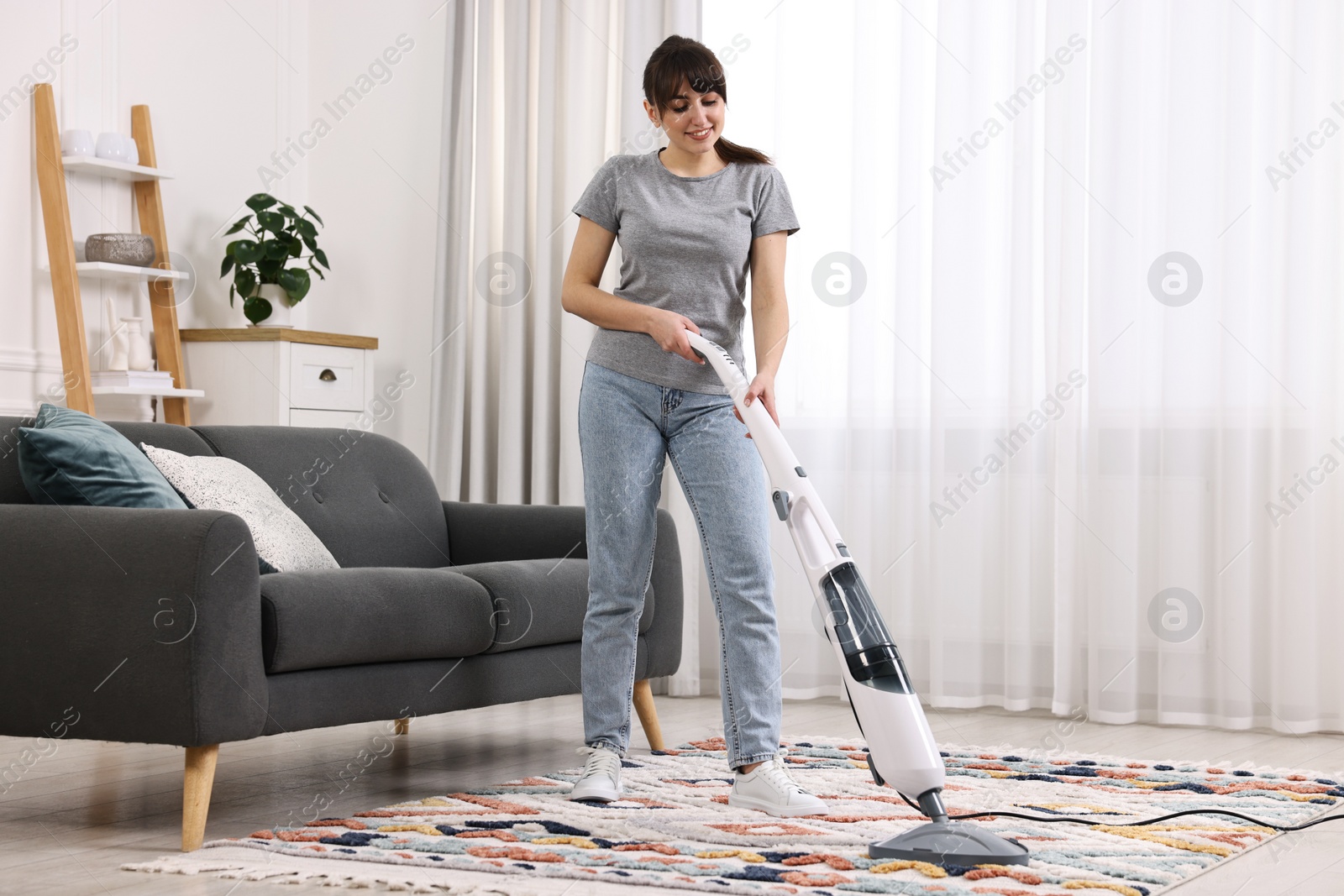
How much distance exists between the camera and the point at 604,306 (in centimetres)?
221

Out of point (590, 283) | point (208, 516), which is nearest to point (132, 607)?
point (208, 516)

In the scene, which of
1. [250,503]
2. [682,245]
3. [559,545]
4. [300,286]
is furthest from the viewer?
[300,286]

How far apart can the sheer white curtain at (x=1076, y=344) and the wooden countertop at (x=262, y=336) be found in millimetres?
1376

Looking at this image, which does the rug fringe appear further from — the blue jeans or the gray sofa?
the blue jeans

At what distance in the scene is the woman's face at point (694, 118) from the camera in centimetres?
217

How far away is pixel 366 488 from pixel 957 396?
5.05 feet

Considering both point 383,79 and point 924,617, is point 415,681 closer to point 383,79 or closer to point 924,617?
point 924,617

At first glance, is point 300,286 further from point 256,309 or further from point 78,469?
point 78,469

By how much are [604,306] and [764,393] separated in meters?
0.30

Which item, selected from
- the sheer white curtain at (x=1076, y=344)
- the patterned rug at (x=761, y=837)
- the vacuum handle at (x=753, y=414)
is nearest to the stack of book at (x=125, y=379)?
the sheer white curtain at (x=1076, y=344)

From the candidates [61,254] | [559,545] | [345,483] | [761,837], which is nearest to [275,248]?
[61,254]

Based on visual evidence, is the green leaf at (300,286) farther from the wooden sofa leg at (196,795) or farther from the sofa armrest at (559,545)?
the wooden sofa leg at (196,795)

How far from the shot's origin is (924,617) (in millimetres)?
3711

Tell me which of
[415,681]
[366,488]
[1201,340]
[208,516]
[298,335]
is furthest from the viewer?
[298,335]
